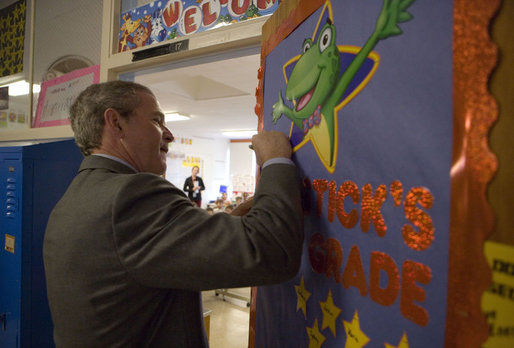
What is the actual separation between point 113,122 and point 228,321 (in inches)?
128

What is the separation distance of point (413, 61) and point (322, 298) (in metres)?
0.45

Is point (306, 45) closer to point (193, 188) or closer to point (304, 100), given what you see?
point (304, 100)

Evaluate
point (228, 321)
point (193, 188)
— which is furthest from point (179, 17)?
point (193, 188)

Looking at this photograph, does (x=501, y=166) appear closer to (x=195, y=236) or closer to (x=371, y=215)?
(x=371, y=215)

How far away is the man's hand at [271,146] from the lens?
702 mm

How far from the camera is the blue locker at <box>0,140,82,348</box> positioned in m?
1.56

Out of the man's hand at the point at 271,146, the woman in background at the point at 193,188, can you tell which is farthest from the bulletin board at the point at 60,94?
the woman in background at the point at 193,188

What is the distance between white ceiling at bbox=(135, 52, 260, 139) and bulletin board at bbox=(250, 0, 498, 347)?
83 cm

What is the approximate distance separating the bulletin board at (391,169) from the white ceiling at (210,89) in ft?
2.72

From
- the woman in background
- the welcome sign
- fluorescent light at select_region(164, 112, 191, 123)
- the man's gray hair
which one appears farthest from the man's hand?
the woman in background

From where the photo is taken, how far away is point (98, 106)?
878mm

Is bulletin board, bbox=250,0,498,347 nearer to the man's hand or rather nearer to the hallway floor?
the man's hand

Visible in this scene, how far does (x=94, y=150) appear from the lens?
900 millimetres

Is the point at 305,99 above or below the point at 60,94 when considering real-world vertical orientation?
below
